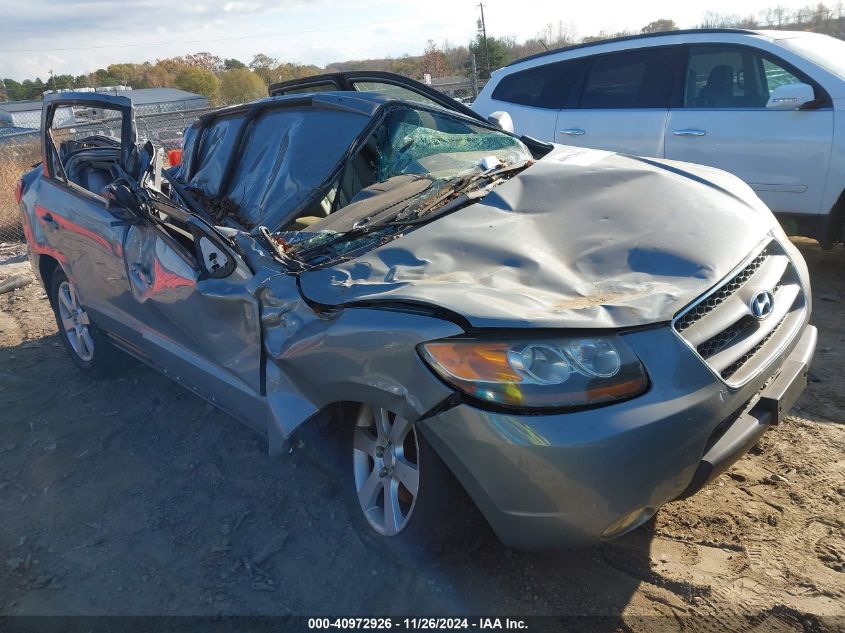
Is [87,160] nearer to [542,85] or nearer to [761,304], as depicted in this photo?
[542,85]

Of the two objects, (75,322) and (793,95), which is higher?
(793,95)

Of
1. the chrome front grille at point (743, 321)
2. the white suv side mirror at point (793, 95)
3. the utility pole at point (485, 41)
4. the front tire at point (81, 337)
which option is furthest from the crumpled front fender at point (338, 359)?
the utility pole at point (485, 41)

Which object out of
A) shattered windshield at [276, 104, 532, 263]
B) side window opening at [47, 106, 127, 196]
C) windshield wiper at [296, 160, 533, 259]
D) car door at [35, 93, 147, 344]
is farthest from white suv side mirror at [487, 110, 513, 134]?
side window opening at [47, 106, 127, 196]

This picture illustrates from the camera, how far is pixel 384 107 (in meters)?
3.67

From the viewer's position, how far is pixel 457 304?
2229 mm

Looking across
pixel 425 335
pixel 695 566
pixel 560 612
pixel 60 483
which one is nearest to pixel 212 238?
pixel 425 335

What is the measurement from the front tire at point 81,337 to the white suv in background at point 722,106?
411cm

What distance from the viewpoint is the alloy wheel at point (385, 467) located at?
8.31ft

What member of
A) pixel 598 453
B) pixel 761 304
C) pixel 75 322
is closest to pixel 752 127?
pixel 761 304

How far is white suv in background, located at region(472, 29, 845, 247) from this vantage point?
16.8 feet

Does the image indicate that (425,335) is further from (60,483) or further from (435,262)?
(60,483)

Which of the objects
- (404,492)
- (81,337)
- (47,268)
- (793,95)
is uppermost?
(793,95)

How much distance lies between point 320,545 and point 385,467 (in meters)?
0.53

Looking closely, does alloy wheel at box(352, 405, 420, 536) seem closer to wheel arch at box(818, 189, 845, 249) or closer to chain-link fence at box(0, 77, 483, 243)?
wheel arch at box(818, 189, 845, 249)
